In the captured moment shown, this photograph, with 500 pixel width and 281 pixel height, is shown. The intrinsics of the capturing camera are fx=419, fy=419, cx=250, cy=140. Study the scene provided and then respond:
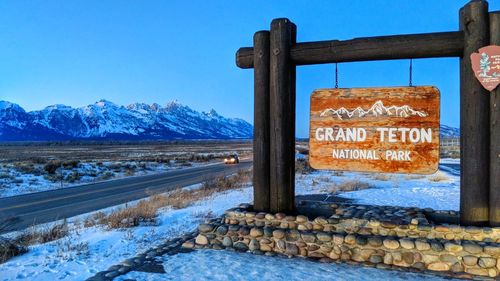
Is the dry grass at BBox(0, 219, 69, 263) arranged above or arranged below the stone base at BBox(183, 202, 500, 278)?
below

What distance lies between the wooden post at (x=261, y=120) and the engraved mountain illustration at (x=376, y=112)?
0.95m

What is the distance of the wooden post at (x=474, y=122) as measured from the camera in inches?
217

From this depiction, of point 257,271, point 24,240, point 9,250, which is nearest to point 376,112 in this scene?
point 257,271

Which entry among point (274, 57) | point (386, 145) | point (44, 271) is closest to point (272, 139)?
point (274, 57)

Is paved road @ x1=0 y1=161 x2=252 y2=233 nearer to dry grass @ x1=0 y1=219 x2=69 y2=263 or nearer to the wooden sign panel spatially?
dry grass @ x1=0 y1=219 x2=69 y2=263

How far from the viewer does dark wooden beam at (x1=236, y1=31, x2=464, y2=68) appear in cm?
573

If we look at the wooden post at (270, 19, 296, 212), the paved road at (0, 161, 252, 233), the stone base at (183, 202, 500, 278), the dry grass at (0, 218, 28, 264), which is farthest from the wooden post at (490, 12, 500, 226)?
the paved road at (0, 161, 252, 233)

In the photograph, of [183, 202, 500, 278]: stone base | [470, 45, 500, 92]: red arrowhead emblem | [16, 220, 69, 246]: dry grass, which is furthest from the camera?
[16, 220, 69, 246]: dry grass

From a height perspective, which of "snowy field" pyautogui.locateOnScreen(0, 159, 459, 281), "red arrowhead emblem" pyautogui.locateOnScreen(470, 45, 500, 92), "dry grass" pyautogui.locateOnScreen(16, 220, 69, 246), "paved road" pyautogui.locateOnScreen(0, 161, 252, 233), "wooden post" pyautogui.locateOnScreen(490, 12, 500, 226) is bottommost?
"paved road" pyautogui.locateOnScreen(0, 161, 252, 233)

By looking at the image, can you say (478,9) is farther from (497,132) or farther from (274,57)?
(274,57)

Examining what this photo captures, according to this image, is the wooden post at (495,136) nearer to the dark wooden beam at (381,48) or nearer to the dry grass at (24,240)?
the dark wooden beam at (381,48)

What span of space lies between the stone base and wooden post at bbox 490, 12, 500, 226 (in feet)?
1.24

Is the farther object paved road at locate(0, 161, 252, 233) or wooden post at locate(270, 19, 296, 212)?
paved road at locate(0, 161, 252, 233)

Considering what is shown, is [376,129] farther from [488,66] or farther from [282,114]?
[488,66]
